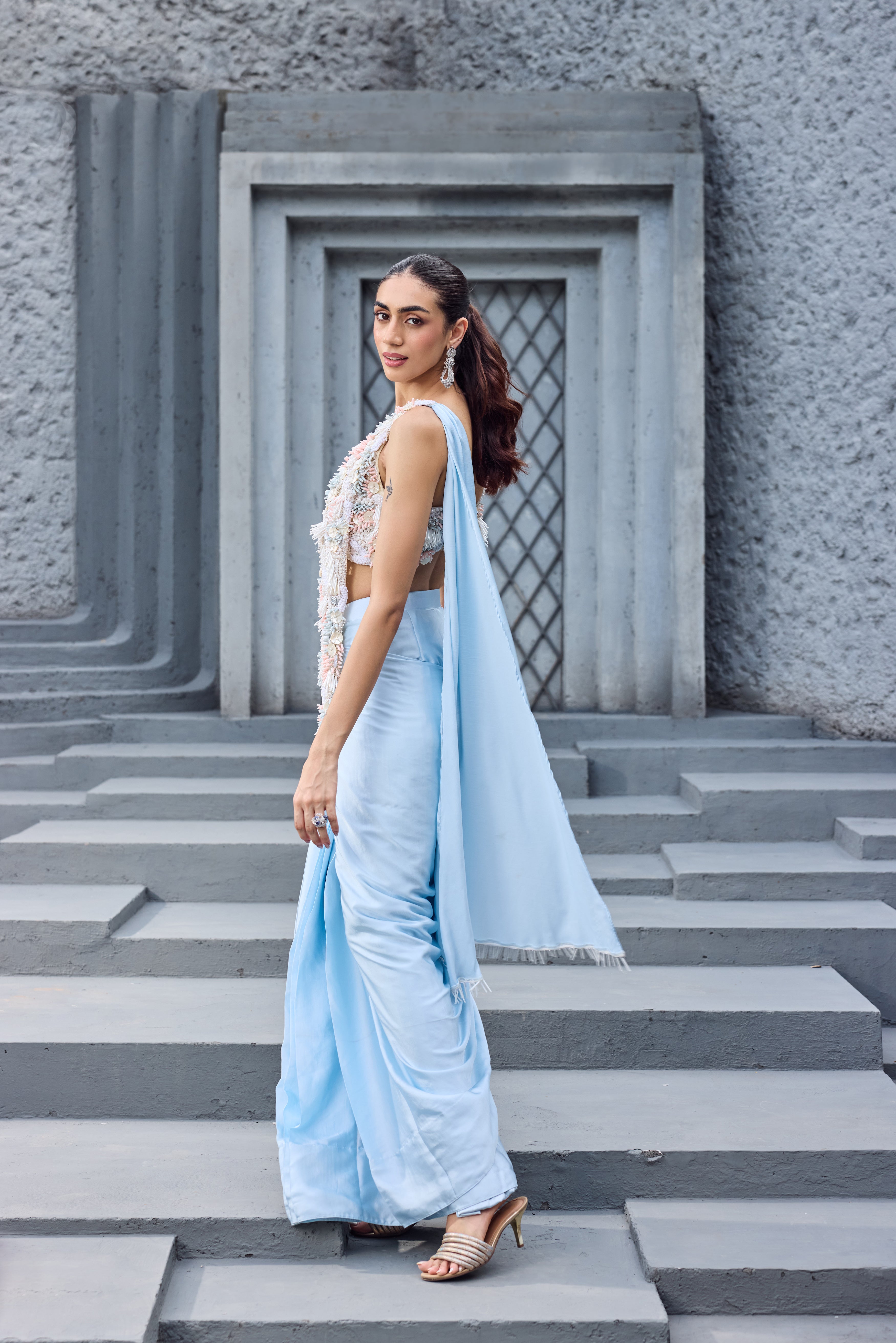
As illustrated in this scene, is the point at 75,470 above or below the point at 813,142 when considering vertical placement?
below

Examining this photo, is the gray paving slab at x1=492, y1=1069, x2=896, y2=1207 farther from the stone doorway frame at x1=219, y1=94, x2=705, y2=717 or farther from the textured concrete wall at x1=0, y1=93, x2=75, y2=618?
the textured concrete wall at x1=0, y1=93, x2=75, y2=618

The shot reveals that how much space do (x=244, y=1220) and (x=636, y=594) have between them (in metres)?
3.42

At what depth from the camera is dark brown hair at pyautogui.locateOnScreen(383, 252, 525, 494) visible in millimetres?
2174

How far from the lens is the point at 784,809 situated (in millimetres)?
4137

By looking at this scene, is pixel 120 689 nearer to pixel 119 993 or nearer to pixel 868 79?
pixel 119 993

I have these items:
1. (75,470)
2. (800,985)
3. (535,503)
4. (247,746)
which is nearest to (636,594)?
(535,503)

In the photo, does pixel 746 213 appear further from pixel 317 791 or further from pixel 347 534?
pixel 317 791

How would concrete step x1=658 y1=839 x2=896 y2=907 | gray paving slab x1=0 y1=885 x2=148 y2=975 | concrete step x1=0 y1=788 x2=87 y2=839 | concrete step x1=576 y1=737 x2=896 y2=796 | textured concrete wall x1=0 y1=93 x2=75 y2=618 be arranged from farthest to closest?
textured concrete wall x1=0 y1=93 x2=75 y2=618 < concrete step x1=576 y1=737 x2=896 y2=796 < concrete step x1=0 y1=788 x2=87 y2=839 < concrete step x1=658 y1=839 x2=896 y2=907 < gray paving slab x1=0 y1=885 x2=148 y2=975

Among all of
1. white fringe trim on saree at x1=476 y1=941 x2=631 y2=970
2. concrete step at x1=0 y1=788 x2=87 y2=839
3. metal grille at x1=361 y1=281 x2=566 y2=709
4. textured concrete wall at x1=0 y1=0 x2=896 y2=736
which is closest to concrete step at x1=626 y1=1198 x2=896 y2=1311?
white fringe trim on saree at x1=476 y1=941 x2=631 y2=970

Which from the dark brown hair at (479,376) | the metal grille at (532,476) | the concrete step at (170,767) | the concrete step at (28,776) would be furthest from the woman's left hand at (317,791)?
the metal grille at (532,476)

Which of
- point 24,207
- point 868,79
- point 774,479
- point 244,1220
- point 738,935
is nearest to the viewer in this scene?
point 244,1220

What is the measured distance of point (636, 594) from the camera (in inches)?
202

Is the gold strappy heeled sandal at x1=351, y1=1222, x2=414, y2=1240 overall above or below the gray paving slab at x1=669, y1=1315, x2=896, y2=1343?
A: above

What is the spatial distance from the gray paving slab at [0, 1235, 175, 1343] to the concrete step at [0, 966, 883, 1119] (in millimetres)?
513
